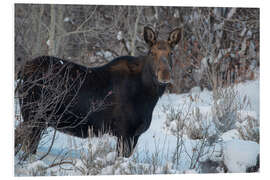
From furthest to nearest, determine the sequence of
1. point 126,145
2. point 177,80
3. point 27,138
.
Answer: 1. point 177,80
2. point 126,145
3. point 27,138

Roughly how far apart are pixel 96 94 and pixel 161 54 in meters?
1.05

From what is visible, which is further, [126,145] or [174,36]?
[174,36]

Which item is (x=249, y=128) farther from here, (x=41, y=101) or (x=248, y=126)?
(x=41, y=101)

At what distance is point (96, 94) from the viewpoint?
546 centimetres

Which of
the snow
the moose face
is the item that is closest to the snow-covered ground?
the snow

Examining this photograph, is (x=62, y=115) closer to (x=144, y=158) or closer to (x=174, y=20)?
(x=144, y=158)

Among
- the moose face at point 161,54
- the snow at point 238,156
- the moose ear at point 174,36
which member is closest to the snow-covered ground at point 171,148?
the snow at point 238,156

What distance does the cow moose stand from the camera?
5.18 metres

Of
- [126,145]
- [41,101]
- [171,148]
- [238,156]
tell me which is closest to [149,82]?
[126,145]

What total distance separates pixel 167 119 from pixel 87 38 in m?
2.19

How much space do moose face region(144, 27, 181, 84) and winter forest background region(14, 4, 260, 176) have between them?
875mm

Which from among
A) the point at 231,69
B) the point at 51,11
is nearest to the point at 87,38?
the point at 51,11

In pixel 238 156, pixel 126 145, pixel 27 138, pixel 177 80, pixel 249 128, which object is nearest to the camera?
pixel 27 138

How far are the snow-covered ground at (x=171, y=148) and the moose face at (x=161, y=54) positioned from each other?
35.5 inches
